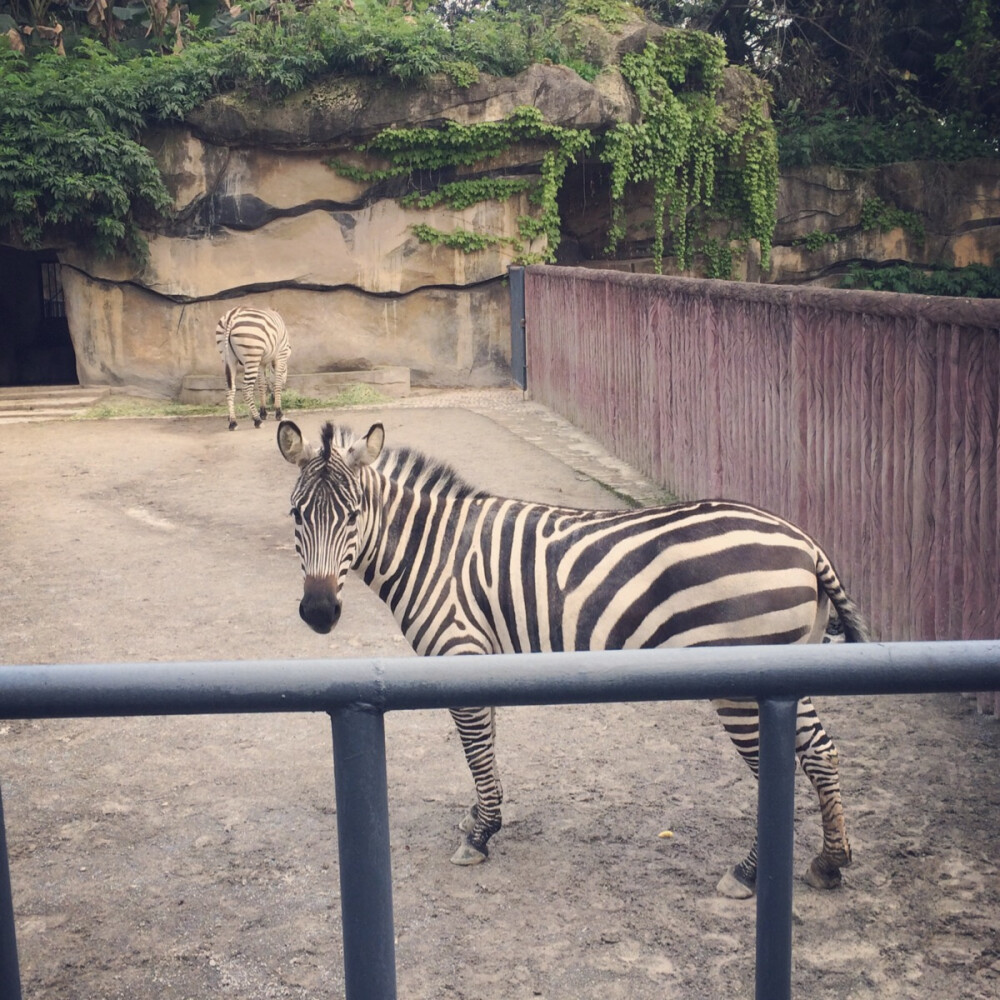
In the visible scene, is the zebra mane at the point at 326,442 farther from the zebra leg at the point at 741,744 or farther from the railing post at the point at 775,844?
the railing post at the point at 775,844

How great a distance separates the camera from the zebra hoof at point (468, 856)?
→ 3994 mm

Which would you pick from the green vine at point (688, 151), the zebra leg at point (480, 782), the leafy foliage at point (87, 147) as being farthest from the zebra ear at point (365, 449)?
the green vine at point (688, 151)

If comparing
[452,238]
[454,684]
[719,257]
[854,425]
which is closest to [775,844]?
[454,684]

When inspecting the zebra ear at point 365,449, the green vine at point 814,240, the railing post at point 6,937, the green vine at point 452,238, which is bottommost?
the railing post at point 6,937

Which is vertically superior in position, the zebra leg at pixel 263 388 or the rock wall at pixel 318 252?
the rock wall at pixel 318 252

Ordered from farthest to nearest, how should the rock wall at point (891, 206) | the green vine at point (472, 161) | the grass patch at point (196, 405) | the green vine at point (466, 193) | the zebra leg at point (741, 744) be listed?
the rock wall at point (891, 206), the green vine at point (466, 193), the green vine at point (472, 161), the grass patch at point (196, 405), the zebra leg at point (741, 744)

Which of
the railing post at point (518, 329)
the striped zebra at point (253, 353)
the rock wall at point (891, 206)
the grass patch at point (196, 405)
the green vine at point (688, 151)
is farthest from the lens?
the rock wall at point (891, 206)

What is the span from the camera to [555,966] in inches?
132

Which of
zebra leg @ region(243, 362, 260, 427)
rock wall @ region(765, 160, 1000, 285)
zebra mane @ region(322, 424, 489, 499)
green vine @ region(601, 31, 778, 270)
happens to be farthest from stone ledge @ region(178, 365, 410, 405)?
zebra mane @ region(322, 424, 489, 499)

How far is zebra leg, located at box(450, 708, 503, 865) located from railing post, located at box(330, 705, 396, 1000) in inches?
96.0

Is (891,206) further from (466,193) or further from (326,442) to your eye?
(326,442)

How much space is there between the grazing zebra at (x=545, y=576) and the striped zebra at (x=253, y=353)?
10.2 metres

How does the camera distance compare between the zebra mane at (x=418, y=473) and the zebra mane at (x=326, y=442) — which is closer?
the zebra mane at (x=326, y=442)

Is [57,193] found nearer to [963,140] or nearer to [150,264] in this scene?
[150,264]
